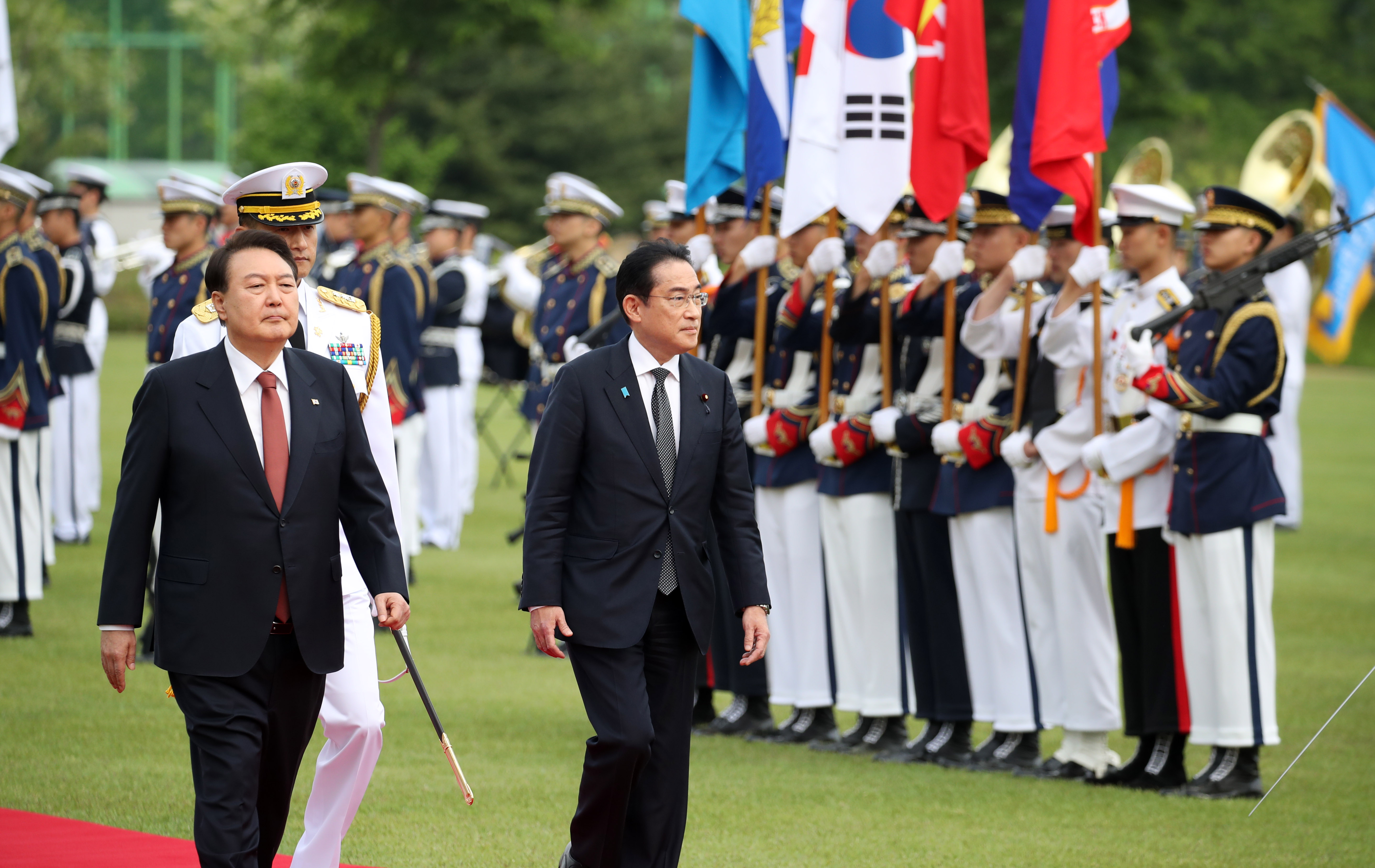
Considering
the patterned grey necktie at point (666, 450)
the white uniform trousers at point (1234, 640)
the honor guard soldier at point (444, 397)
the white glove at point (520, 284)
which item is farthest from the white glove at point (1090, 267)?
the white glove at point (520, 284)

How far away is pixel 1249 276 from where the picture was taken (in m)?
7.17

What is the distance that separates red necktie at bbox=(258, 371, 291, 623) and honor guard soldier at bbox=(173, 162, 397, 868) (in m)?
0.20

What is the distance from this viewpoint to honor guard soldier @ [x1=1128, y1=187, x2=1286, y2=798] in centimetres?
717

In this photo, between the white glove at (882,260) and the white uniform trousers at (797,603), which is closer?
the white glove at (882,260)

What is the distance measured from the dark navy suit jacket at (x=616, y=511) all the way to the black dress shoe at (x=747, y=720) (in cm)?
343

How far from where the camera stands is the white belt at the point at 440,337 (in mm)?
14734

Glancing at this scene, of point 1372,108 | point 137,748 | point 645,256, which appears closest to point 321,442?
point 645,256

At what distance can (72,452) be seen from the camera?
14.0 m

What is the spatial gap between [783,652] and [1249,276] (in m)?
2.74

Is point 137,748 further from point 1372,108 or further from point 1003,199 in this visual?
point 1372,108

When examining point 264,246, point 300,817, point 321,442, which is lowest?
point 300,817

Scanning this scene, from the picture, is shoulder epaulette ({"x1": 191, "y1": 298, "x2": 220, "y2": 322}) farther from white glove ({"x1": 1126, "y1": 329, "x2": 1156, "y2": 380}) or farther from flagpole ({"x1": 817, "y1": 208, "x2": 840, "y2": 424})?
white glove ({"x1": 1126, "y1": 329, "x2": 1156, "y2": 380})

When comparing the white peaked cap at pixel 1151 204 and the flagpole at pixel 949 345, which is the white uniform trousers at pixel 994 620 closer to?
the flagpole at pixel 949 345

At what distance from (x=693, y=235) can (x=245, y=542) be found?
17.5 feet
